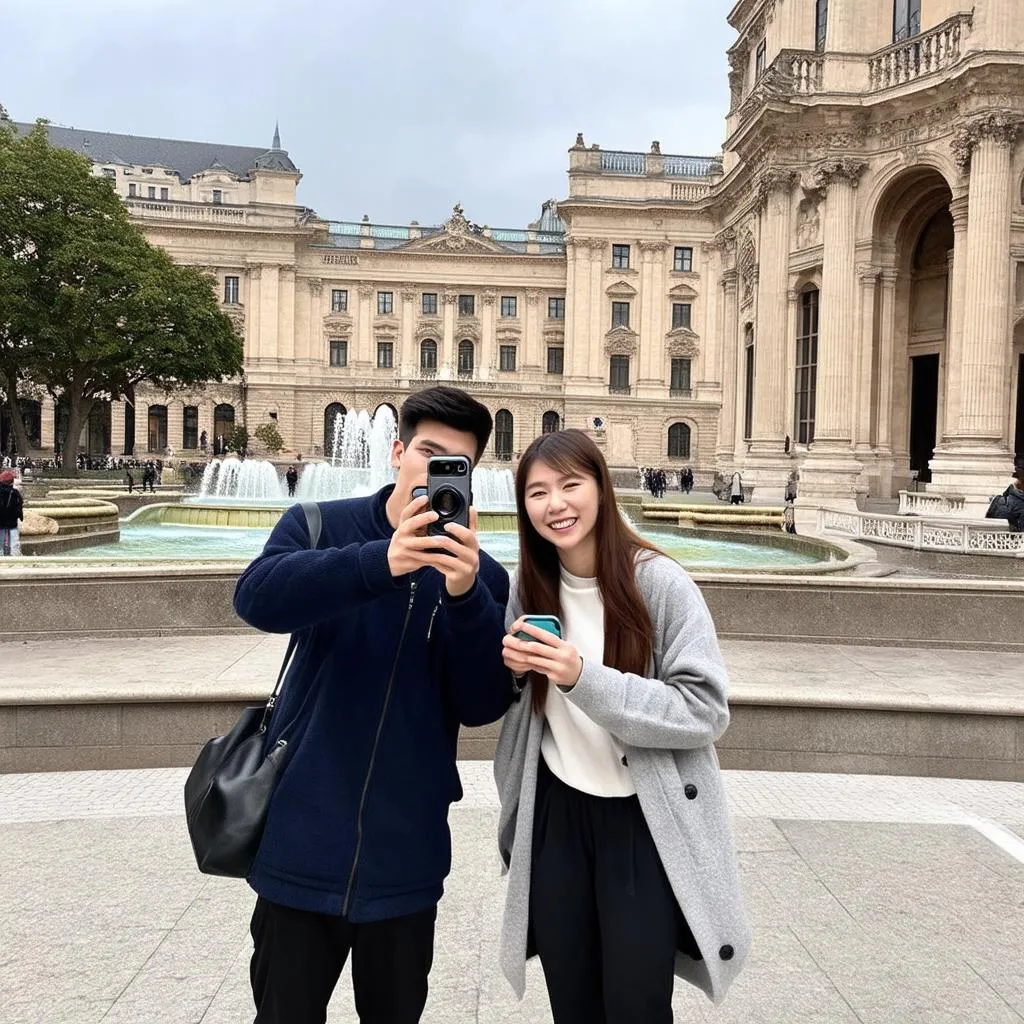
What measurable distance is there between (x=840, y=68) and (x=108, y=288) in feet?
86.3

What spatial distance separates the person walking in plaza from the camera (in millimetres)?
12758

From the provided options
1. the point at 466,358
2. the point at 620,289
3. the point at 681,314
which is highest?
the point at 620,289

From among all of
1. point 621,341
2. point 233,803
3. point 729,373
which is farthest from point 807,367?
point 621,341

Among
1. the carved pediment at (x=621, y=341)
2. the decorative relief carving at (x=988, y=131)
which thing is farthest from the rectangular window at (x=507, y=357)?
the decorative relief carving at (x=988, y=131)

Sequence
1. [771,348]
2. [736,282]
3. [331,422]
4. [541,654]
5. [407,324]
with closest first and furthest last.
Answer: [541,654] < [771,348] < [736,282] < [331,422] < [407,324]

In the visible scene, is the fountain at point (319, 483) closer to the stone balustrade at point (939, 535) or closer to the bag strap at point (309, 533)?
the stone balustrade at point (939, 535)

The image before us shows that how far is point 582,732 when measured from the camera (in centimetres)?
231

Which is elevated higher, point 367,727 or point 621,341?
point 621,341

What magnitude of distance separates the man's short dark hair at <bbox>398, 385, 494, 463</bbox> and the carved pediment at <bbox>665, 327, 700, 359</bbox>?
60.3 m

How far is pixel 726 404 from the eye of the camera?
40938mm

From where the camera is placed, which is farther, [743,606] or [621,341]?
[621,341]

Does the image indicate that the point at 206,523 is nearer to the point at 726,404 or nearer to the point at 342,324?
the point at 726,404

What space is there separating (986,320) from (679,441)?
3706 centimetres

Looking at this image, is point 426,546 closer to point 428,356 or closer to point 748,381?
point 748,381
